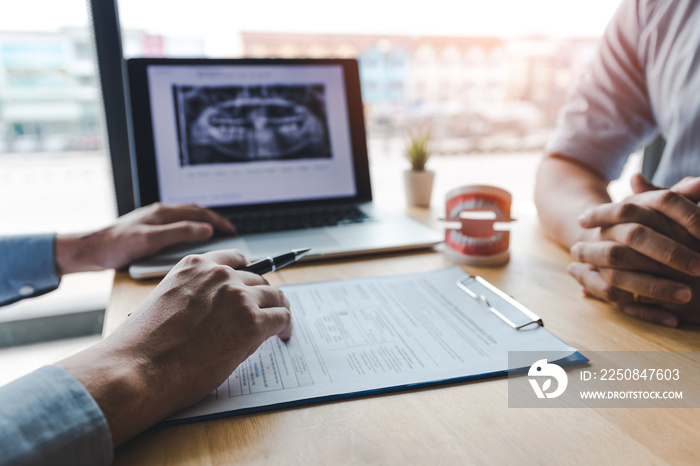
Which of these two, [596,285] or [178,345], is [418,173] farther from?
[178,345]

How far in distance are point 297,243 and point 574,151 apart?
2.05 feet

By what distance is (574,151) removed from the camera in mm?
986

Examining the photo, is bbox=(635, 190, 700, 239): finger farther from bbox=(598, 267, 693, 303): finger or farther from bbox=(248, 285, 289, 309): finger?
bbox=(248, 285, 289, 309): finger

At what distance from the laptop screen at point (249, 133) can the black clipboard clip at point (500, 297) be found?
467mm

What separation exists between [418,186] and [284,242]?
1.62 feet

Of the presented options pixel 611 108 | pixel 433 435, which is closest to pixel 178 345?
pixel 433 435

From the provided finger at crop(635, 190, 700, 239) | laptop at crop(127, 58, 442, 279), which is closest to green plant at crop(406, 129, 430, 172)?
laptop at crop(127, 58, 442, 279)

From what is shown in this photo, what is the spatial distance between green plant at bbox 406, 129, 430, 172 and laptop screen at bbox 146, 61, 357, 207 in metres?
0.23

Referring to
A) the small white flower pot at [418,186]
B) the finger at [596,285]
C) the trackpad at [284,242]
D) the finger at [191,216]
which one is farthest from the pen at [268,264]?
the small white flower pot at [418,186]

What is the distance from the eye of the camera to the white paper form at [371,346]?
1.43 ft

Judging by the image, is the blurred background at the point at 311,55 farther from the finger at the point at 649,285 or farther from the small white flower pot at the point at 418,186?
the finger at the point at 649,285

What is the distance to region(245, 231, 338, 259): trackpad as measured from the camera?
32.2 inches

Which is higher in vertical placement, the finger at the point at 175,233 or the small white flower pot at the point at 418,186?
the small white flower pot at the point at 418,186

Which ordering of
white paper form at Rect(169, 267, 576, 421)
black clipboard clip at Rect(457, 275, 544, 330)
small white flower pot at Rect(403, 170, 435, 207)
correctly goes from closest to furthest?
white paper form at Rect(169, 267, 576, 421) < black clipboard clip at Rect(457, 275, 544, 330) < small white flower pot at Rect(403, 170, 435, 207)
